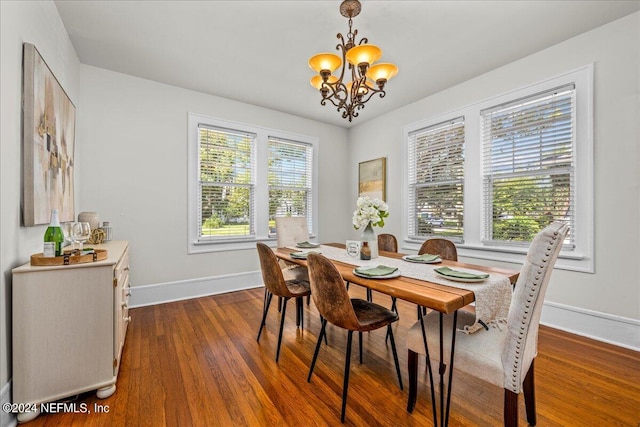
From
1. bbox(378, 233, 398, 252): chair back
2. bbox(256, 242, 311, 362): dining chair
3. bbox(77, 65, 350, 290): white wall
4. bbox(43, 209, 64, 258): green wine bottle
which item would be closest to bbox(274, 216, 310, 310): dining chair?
bbox(256, 242, 311, 362): dining chair

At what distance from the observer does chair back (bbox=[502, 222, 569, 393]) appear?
113 cm

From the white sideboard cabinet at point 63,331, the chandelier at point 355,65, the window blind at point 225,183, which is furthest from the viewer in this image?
the window blind at point 225,183

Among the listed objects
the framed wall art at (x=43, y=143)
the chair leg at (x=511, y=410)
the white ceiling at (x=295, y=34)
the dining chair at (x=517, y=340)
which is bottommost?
the chair leg at (x=511, y=410)

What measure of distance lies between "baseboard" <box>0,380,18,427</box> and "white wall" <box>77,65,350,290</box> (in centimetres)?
186

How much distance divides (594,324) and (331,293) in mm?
2688

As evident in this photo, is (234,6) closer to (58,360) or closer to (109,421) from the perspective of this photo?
(58,360)

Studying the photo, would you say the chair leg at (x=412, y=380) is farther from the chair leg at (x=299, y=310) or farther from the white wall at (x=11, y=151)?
the white wall at (x=11, y=151)

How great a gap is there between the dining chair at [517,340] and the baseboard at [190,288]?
3100 millimetres

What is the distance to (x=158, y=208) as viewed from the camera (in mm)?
3475

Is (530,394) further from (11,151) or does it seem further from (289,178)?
(289,178)

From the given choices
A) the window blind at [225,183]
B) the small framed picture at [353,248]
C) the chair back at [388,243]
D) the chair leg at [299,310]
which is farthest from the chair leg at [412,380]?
the window blind at [225,183]

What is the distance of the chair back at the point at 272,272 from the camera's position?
2.11 m

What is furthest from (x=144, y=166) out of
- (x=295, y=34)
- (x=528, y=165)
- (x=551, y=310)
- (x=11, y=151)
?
(x=551, y=310)

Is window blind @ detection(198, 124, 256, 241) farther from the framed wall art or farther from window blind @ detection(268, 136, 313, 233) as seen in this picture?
the framed wall art
